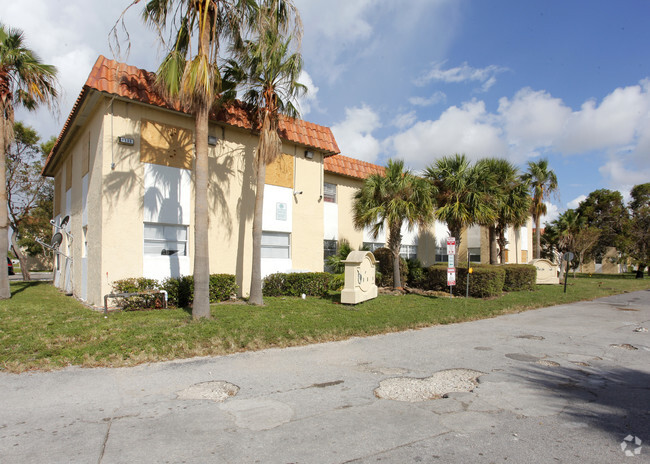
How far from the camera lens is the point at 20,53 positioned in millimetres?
13398

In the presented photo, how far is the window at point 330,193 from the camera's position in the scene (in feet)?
66.1

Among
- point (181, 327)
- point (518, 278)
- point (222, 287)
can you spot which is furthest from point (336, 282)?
point (518, 278)

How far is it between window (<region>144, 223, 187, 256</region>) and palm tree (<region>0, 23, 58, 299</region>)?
5.26m

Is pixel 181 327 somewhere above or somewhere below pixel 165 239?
below

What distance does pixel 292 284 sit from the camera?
1503 cm

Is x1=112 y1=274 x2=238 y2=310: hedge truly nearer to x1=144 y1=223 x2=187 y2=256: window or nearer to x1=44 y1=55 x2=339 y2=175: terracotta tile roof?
x1=144 y1=223 x2=187 y2=256: window

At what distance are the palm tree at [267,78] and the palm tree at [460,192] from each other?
815cm

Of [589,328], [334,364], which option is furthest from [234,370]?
[589,328]

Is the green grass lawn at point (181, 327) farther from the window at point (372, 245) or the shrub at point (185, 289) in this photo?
the window at point (372, 245)

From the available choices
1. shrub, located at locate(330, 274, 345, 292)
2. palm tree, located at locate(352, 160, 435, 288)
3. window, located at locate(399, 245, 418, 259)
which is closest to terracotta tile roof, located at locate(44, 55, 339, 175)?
palm tree, located at locate(352, 160, 435, 288)

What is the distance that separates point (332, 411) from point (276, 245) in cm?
1155

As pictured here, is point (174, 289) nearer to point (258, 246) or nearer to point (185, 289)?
point (185, 289)

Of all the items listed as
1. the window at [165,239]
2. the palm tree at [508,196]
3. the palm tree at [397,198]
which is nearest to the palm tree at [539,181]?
the palm tree at [508,196]

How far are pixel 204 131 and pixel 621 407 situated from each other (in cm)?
927
